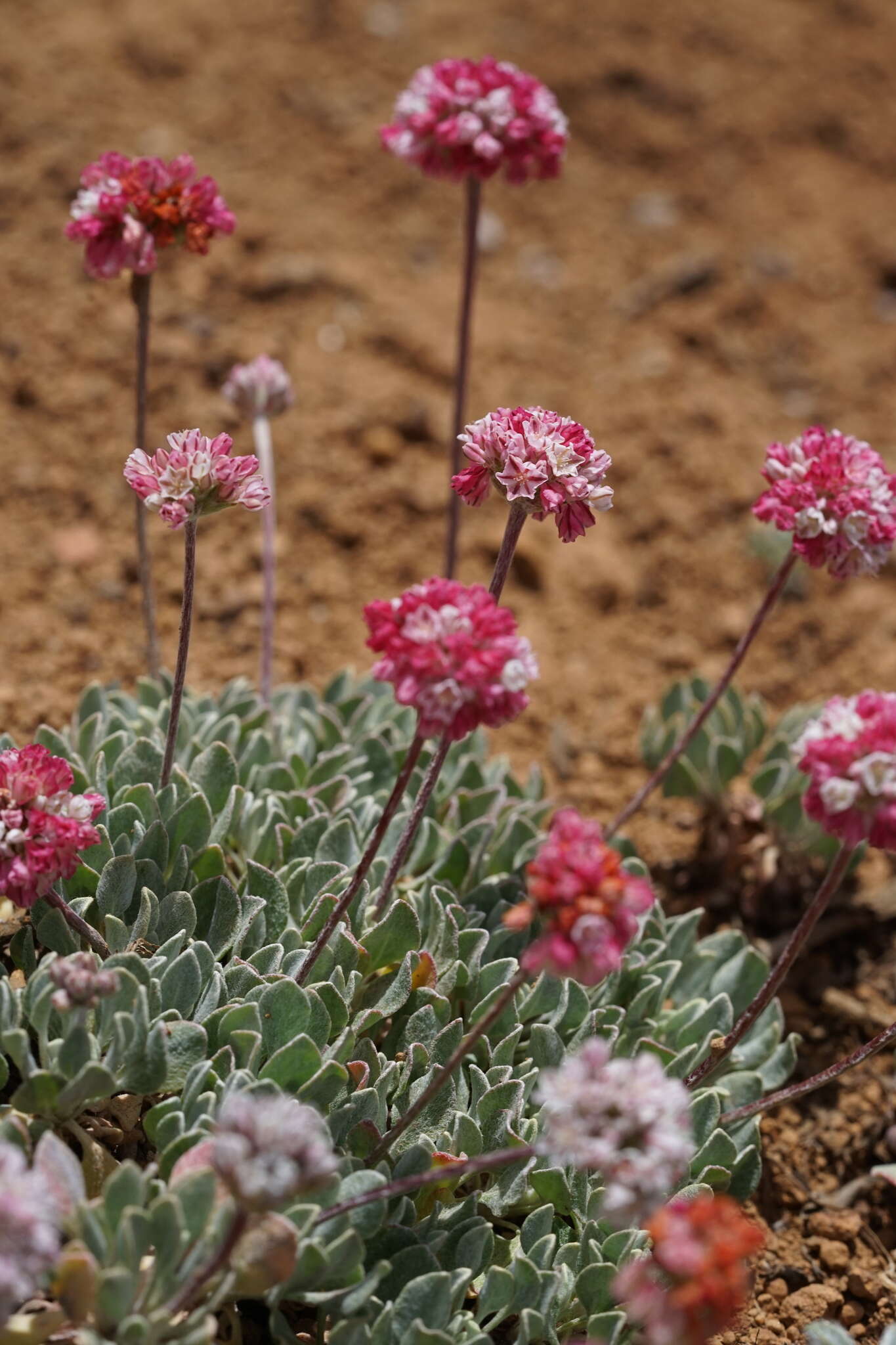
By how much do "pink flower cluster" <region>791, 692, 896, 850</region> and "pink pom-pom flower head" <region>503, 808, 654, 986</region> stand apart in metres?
0.57

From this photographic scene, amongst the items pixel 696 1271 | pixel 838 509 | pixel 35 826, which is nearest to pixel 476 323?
pixel 838 509

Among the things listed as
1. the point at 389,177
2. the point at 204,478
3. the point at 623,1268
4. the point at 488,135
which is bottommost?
the point at 623,1268

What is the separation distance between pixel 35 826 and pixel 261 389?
2558 mm

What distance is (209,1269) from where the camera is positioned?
290 cm

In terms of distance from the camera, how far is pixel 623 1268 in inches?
143

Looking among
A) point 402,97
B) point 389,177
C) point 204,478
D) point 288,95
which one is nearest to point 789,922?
point 204,478

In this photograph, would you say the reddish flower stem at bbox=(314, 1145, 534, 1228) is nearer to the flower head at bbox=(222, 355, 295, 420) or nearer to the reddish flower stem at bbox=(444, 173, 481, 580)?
the reddish flower stem at bbox=(444, 173, 481, 580)

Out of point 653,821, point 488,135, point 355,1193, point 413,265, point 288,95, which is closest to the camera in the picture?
point 355,1193

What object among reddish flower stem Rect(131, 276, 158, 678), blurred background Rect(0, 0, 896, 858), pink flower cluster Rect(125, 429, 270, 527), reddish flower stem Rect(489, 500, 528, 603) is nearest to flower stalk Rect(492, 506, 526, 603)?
reddish flower stem Rect(489, 500, 528, 603)

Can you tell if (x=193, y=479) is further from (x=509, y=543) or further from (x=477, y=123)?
(x=477, y=123)

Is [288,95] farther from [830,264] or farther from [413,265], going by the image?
[830,264]

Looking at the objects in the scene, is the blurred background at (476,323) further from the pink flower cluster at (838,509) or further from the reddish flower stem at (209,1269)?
the reddish flower stem at (209,1269)

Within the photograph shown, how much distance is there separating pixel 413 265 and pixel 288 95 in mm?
1740

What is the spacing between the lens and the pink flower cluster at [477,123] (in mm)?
4906
